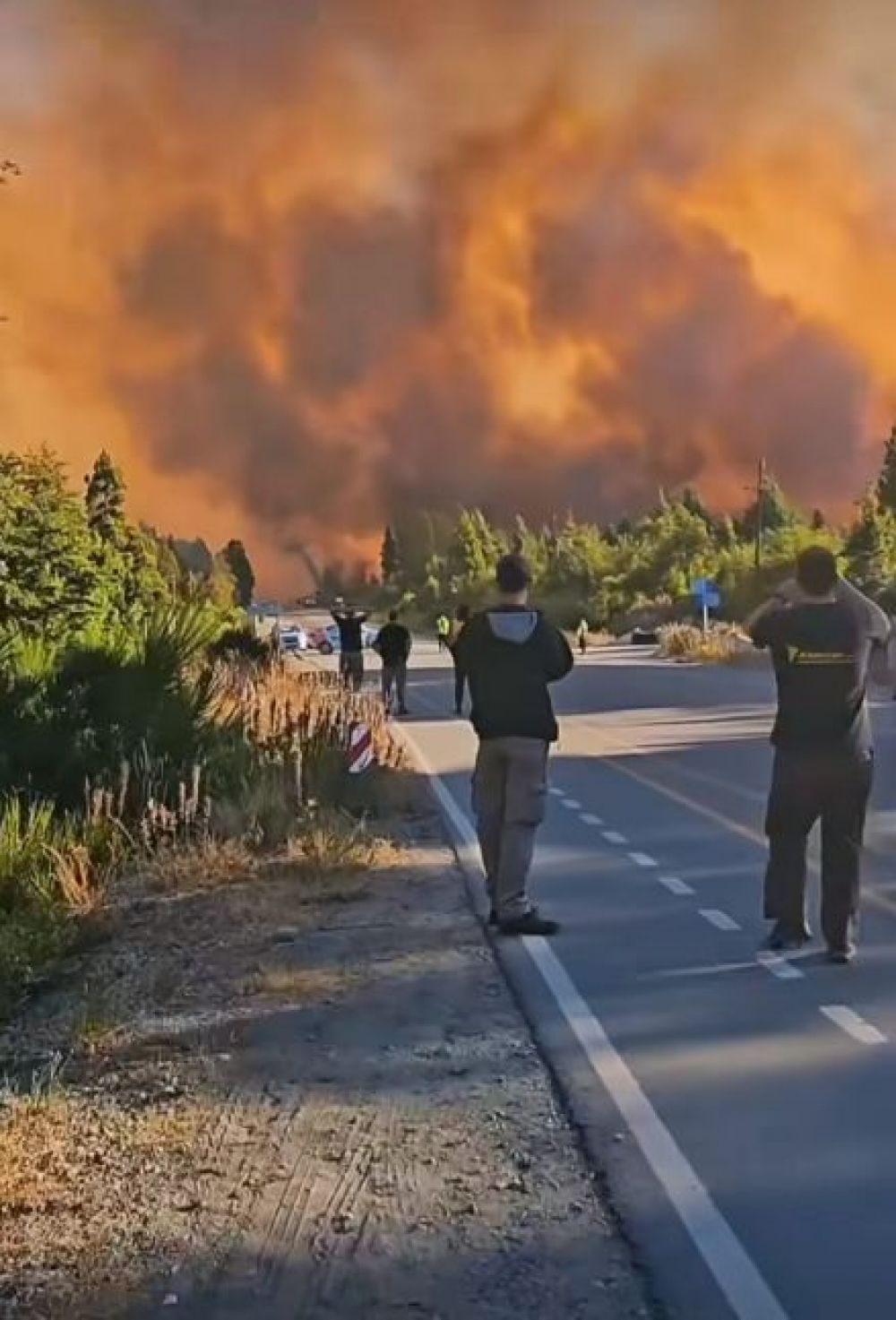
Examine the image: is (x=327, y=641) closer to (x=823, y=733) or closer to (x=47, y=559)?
(x=47, y=559)

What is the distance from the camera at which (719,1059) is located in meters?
5.98

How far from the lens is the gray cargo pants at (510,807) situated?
27.4 ft

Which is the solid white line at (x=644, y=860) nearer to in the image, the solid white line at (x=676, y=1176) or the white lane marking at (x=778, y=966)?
the white lane marking at (x=778, y=966)

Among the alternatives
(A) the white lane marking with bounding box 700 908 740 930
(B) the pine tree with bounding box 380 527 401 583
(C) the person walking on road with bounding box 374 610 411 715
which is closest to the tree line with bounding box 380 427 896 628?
(B) the pine tree with bounding box 380 527 401 583

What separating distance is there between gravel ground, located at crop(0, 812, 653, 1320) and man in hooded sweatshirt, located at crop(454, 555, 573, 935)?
1.28 feet

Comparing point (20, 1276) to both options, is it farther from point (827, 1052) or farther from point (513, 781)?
point (513, 781)

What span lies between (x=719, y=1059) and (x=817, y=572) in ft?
8.23

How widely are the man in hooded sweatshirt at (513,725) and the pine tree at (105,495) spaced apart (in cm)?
4828

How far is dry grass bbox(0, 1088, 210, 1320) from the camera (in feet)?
13.7

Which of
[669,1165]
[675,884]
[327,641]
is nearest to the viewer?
[669,1165]

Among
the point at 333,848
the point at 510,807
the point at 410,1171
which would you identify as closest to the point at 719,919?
the point at 510,807

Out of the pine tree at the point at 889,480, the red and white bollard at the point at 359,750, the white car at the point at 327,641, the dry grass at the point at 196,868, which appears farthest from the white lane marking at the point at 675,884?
the pine tree at the point at 889,480

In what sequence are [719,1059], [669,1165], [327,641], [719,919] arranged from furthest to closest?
[327,641], [719,919], [719,1059], [669,1165]

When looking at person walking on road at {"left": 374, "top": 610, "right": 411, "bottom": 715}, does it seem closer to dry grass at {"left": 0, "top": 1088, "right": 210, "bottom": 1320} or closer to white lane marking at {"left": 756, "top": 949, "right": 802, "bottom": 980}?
white lane marking at {"left": 756, "top": 949, "right": 802, "bottom": 980}
